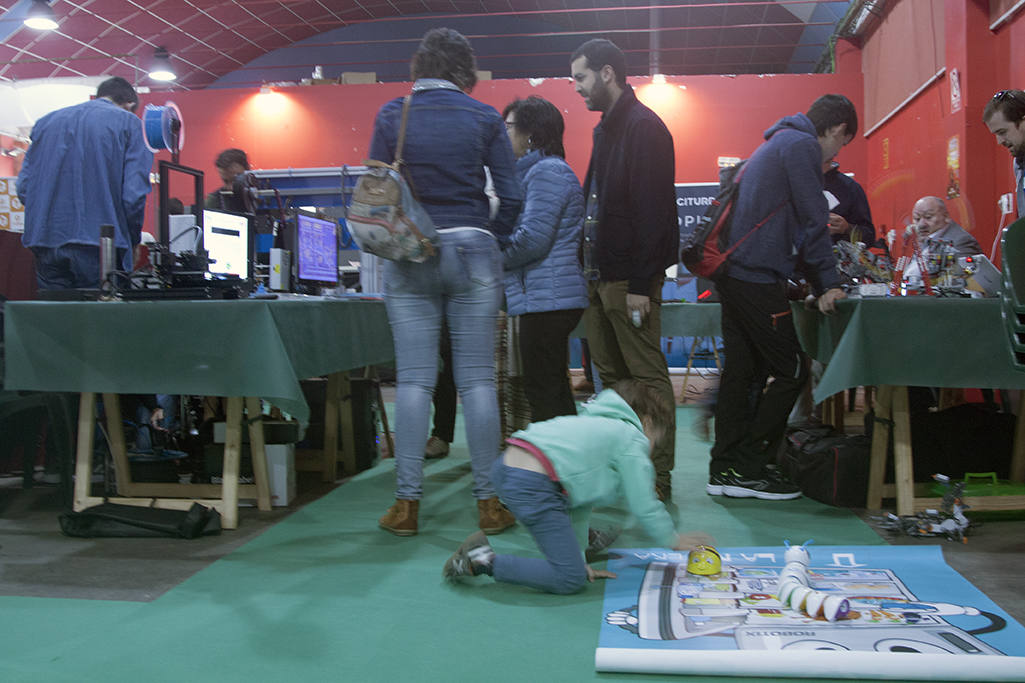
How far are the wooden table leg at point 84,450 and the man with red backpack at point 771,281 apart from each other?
Result: 2.07 metres

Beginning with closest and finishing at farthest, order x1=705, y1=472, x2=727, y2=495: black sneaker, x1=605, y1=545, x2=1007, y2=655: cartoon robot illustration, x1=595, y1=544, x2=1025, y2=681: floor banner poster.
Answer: x1=595, y1=544, x2=1025, y2=681: floor banner poster
x1=605, y1=545, x2=1007, y2=655: cartoon robot illustration
x1=705, y1=472, x2=727, y2=495: black sneaker

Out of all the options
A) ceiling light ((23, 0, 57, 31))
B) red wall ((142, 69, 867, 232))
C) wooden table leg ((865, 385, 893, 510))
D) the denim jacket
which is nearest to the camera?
the denim jacket

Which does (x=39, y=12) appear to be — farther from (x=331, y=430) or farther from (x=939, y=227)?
(x=939, y=227)

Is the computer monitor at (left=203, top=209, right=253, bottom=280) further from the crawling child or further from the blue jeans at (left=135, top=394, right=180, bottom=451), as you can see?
the crawling child

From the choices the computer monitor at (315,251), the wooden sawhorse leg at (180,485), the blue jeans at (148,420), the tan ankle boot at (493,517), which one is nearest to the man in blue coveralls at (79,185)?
the blue jeans at (148,420)

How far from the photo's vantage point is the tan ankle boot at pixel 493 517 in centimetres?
249

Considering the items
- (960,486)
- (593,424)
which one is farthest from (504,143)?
(960,486)

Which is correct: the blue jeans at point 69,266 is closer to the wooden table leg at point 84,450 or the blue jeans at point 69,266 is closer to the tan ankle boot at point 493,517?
the wooden table leg at point 84,450

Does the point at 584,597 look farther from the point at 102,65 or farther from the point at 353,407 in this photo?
the point at 102,65

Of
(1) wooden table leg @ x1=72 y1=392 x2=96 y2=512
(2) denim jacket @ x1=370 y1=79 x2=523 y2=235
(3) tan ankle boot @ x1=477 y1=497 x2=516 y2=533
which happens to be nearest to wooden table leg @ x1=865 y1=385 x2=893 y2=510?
(3) tan ankle boot @ x1=477 y1=497 x2=516 y2=533

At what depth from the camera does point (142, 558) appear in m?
2.24

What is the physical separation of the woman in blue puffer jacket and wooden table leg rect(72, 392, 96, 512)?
1.39m

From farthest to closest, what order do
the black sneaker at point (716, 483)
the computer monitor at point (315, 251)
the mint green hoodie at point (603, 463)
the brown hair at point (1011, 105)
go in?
the computer monitor at point (315, 251) < the brown hair at point (1011, 105) < the black sneaker at point (716, 483) < the mint green hoodie at point (603, 463)

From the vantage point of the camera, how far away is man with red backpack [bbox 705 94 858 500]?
2.73 m
